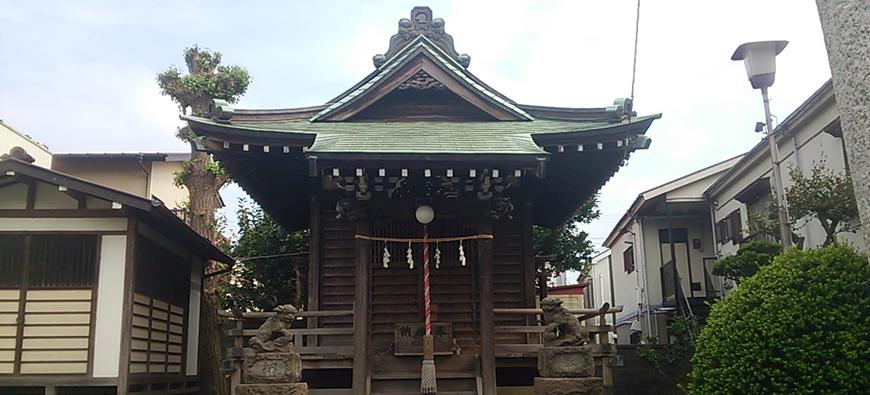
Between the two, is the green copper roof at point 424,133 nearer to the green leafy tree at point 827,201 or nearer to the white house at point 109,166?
the green leafy tree at point 827,201

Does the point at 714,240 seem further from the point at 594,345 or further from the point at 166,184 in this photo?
the point at 166,184

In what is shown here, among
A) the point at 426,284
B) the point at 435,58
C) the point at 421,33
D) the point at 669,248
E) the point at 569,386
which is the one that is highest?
the point at 421,33

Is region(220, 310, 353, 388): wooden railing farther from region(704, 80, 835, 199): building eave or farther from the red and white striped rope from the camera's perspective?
region(704, 80, 835, 199): building eave

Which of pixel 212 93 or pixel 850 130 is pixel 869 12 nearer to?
→ pixel 850 130

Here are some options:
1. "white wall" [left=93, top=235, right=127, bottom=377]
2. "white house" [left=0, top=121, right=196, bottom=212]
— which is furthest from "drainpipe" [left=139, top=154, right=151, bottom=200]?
"white wall" [left=93, top=235, right=127, bottom=377]

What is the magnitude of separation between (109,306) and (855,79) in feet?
33.8

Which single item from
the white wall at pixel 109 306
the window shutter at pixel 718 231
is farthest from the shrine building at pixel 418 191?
the window shutter at pixel 718 231

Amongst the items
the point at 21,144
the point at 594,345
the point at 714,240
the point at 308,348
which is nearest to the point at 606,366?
the point at 594,345

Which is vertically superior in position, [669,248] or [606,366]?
[669,248]

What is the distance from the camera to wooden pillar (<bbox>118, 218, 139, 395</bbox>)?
35.7 feet

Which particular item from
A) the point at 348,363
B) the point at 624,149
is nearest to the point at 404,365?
the point at 348,363

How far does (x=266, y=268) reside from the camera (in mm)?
19516

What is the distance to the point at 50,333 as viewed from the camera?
36.0 ft

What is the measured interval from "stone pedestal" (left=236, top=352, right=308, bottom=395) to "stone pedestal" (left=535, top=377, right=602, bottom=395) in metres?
3.02
